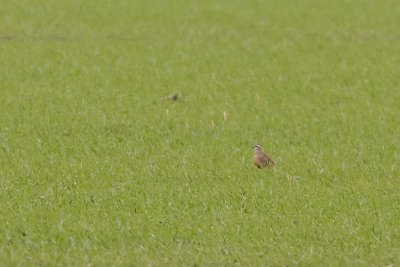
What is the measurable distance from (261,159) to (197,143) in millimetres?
1569

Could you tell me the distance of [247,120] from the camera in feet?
48.3

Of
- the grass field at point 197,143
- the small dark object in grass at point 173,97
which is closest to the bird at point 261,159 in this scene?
the grass field at point 197,143

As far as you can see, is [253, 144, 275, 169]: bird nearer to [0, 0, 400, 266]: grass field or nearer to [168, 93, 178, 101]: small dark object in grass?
[0, 0, 400, 266]: grass field

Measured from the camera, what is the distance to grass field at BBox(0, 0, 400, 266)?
9.21m

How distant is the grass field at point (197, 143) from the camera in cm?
921

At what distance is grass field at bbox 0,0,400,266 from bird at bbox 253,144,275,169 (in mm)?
100

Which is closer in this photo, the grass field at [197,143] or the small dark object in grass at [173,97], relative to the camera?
the grass field at [197,143]

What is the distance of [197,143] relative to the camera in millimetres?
13312

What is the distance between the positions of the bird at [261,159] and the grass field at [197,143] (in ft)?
0.33

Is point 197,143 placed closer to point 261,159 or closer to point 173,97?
point 261,159

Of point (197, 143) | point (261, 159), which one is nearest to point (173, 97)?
point (197, 143)

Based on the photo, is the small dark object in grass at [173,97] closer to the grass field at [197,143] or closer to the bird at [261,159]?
the grass field at [197,143]

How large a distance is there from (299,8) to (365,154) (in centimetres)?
1631

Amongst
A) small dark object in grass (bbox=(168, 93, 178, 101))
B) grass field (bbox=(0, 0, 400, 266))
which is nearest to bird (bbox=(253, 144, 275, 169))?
grass field (bbox=(0, 0, 400, 266))
